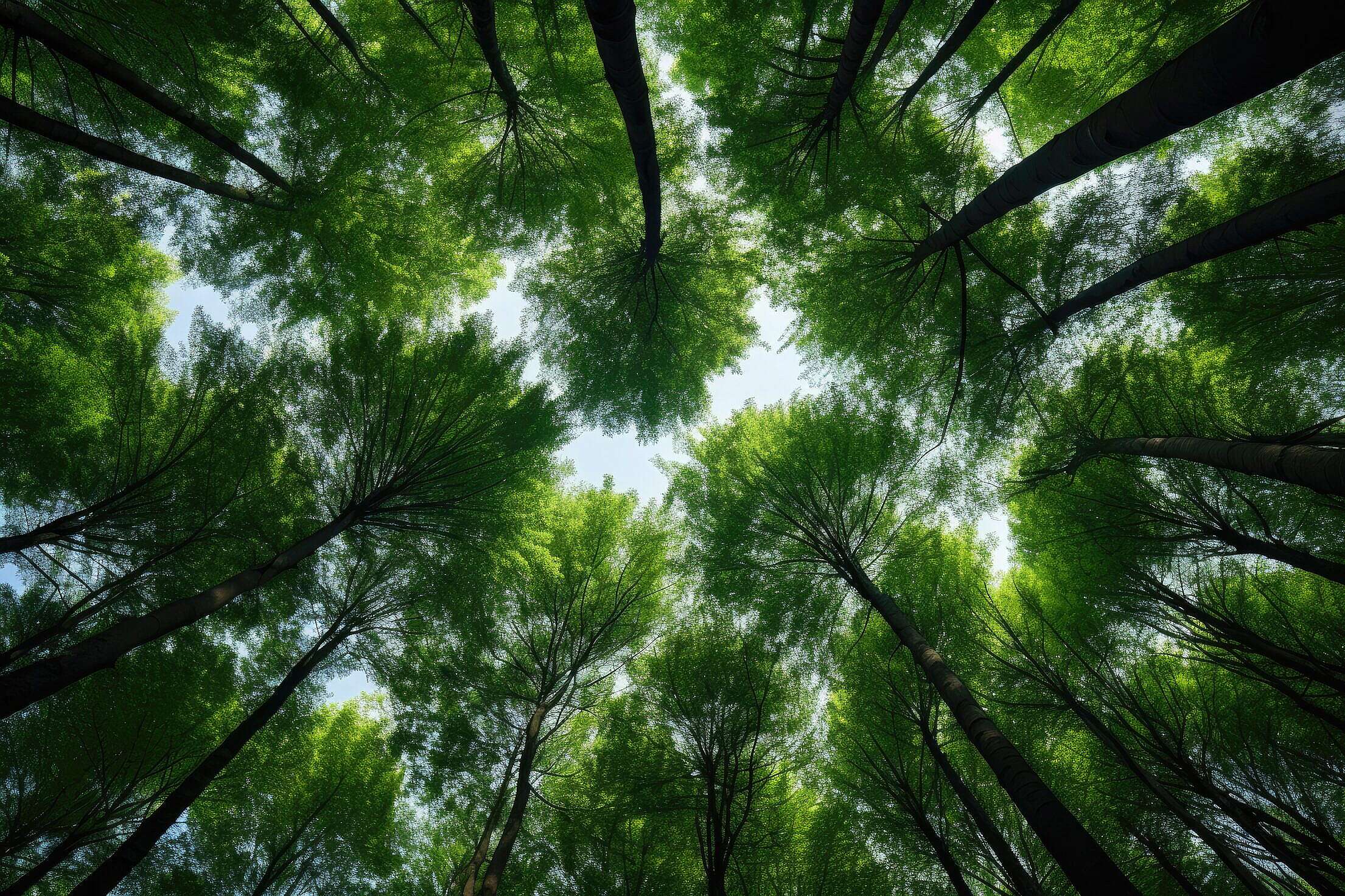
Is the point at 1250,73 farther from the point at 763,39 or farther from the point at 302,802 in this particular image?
the point at 302,802

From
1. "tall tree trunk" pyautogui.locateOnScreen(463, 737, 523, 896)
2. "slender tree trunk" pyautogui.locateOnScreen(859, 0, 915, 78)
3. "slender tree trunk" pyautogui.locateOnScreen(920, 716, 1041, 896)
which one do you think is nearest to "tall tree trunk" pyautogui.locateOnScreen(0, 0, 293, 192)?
"slender tree trunk" pyautogui.locateOnScreen(859, 0, 915, 78)

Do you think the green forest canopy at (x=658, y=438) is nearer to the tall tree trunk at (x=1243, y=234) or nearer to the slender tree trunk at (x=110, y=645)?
the tall tree trunk at (x=1243, y=234)

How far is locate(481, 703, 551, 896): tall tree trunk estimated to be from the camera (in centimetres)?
509

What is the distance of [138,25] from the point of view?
5.83 m

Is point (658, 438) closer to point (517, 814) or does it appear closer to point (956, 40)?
point (517, 814)

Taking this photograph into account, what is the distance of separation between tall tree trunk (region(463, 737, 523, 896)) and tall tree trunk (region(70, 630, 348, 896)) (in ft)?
8.71

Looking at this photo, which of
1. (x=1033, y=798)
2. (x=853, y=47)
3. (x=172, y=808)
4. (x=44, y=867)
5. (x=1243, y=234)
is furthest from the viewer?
(x=44, y=867)

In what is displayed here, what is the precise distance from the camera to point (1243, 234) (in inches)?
164

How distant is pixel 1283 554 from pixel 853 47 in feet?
21.7

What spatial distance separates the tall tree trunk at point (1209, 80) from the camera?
1.71 metres

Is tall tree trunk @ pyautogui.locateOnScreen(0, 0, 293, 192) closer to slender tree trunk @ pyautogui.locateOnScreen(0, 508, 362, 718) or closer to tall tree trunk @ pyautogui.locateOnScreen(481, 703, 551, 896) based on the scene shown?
slender tree trunk @ pyautogui.locateOnScreen(0, 508, 362, 718)

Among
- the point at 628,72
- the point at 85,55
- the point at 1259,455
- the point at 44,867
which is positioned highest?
the point at 85,55

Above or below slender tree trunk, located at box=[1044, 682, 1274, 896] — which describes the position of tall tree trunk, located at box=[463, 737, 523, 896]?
above

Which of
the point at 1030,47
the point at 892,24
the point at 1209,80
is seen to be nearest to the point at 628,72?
the point at 1209,80
